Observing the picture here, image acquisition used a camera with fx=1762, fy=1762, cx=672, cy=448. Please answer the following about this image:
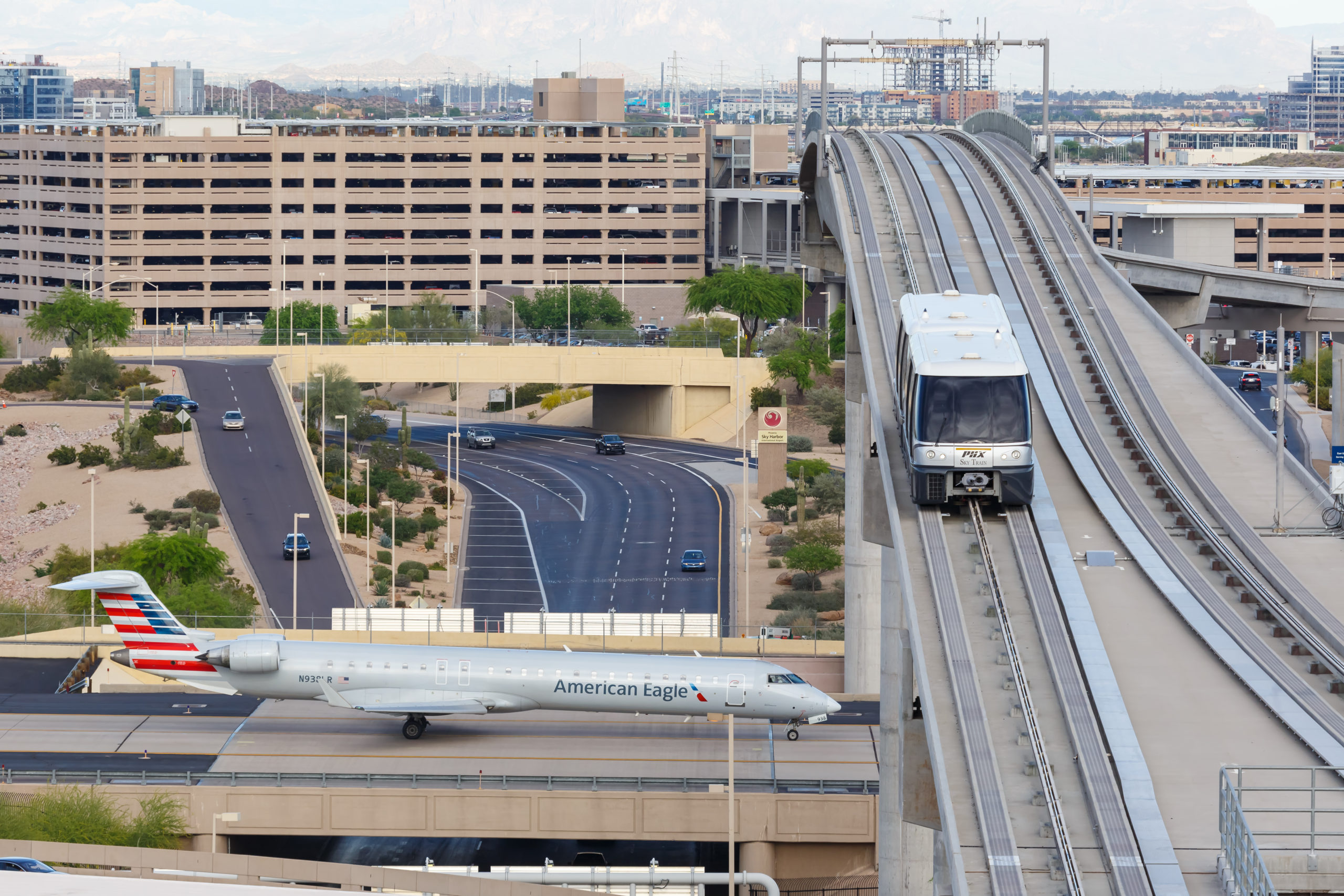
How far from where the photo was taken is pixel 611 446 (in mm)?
129875

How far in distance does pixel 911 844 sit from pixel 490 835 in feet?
40.2

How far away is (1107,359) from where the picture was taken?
5003 centimetres

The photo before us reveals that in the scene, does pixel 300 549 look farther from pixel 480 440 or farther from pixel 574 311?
pixel 574 311

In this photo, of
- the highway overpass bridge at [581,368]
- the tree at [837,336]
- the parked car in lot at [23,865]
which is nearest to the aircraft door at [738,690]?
the parked car in lot at [23,865]

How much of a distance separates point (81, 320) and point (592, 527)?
6543 cm

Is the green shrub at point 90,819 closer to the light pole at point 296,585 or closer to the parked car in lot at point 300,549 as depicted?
the light pole at point 296,585

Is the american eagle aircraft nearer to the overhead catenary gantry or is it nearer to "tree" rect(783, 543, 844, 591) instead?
the overhead catenary gantry

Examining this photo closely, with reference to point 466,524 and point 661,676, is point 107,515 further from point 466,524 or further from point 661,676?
point 661,676

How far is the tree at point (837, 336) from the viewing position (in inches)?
5714

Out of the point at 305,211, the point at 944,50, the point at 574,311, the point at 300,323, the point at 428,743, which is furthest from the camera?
the point at 305,211

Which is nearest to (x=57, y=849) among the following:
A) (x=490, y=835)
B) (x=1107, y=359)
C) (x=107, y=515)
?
(x=490, y=835)

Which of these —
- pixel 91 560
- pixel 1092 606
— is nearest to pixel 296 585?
pixel 91 560

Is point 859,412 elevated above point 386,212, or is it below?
below

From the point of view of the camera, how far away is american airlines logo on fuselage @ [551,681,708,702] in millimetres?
53312
